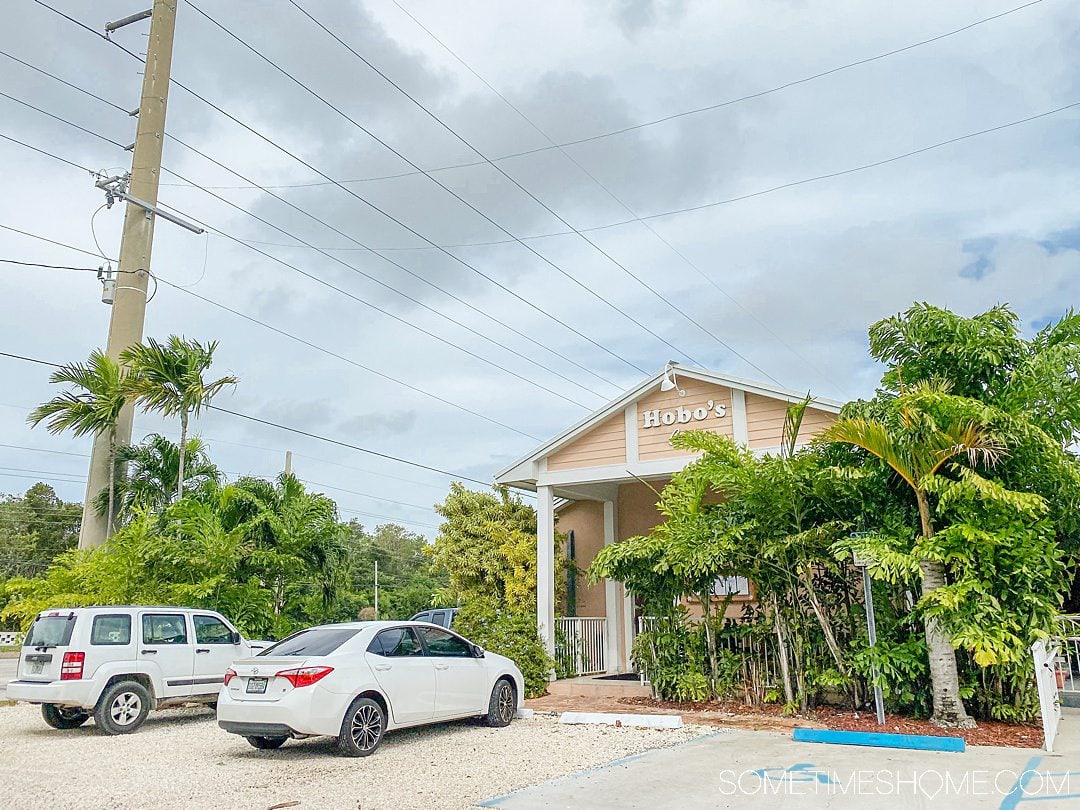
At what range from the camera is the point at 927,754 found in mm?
8523

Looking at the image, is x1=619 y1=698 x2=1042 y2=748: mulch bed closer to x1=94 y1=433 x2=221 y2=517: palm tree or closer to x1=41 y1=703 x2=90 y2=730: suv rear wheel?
x1=41 y1=703 x2=90 y2=730: suv rear wheel

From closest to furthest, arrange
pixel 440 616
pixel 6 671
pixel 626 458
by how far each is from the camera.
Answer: pixel 626 458 → pixel 440 616 → pixel 6 671

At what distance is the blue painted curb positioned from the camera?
8.75 metres

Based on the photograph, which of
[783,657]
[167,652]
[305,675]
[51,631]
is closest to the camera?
[305,675]

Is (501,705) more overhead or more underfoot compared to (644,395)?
more underfoot

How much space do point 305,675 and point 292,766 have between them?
882 millimetres

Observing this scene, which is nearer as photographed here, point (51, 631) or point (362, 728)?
point (362, 728)

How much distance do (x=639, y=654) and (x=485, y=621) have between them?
9.18 feet

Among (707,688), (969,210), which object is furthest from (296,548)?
(969,210)

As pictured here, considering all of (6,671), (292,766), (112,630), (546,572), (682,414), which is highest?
(682,414)

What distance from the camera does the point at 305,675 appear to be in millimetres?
8484

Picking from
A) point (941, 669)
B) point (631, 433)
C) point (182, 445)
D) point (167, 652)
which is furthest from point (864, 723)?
point (182, 445)

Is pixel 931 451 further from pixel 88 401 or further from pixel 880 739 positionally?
pixel 88 401

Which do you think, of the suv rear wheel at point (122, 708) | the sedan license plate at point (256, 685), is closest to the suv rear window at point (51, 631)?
the suv rear wheel at point (122, 708)
